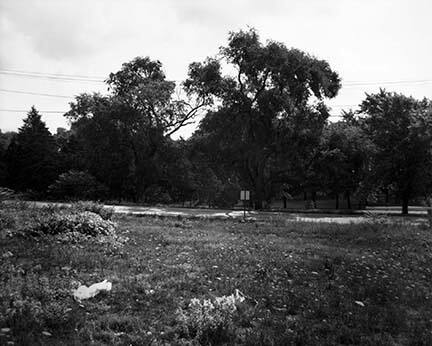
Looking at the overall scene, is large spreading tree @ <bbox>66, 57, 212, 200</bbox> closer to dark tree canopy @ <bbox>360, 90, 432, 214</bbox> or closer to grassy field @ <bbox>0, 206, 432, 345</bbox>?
dark tree canopy @ <bbox>360, 90, 432, 214</bbox>

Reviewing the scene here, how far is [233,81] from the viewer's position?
3719cm

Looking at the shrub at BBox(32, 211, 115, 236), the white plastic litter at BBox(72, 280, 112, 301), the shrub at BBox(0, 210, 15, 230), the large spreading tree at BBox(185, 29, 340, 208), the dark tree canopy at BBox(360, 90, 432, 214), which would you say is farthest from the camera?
the large spreading tree at BBox(185, 29, 340, 208)

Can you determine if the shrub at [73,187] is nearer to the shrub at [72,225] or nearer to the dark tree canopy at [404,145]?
the dark tree canopy at [404,145]

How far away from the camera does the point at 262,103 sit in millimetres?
35812

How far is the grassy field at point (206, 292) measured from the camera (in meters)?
4.99

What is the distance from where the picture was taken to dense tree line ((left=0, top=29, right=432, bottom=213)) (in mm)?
33438

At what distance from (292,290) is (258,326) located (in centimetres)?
178

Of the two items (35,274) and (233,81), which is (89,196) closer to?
(233,81)

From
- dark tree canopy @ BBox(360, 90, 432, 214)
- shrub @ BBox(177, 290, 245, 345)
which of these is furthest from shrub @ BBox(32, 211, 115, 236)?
dark tree canopy @ BBox(360, 90, 432, 214)

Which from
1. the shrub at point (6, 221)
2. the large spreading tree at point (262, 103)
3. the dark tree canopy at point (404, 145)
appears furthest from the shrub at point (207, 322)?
the large spreading tree at point (262, 103)

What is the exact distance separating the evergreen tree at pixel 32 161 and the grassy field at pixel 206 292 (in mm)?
37433

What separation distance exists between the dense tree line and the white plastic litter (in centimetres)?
2742

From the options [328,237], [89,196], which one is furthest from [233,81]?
[328,237]

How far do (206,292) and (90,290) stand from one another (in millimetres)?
1664
